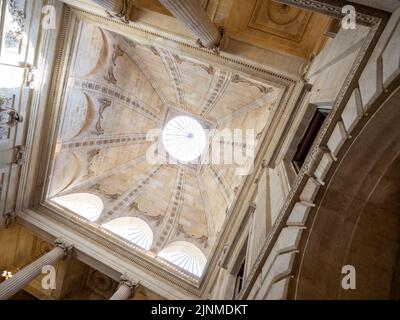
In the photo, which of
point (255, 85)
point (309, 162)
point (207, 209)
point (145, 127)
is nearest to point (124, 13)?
point (255, 85)

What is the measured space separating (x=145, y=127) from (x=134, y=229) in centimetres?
522

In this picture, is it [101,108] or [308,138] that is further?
[101,108]

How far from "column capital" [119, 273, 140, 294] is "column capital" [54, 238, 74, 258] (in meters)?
2.20

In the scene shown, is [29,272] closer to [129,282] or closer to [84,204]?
[129,282]

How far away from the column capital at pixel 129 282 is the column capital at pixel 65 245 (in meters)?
2.20

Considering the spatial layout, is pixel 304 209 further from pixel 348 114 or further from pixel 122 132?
pixel 122 132

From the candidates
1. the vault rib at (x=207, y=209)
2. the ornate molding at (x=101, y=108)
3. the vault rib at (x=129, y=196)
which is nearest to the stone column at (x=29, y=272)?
the vault rib at (x=129, y=196)

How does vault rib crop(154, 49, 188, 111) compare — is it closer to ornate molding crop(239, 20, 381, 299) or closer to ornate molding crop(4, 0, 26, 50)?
ornate molding crop(4, 0, 26, 50)

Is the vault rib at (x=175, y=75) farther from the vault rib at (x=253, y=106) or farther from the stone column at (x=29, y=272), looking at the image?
the stone column at (x=29, y=272)

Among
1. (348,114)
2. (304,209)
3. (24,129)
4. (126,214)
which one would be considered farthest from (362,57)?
(126,214)

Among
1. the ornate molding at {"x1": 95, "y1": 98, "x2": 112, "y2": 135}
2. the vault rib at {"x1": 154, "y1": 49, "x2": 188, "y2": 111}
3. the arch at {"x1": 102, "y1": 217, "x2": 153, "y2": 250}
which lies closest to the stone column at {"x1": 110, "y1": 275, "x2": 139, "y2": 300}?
the arch at {"x1": 102, "y1": 217, "x2": 153, "y2": 250}

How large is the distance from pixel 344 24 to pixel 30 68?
25.0 ft

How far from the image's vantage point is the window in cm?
445

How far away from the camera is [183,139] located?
15008mm
